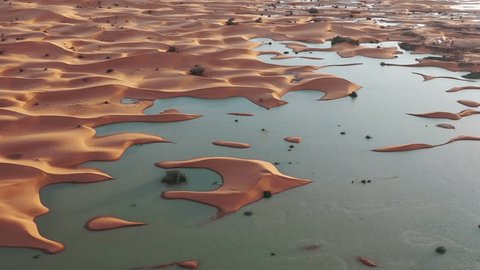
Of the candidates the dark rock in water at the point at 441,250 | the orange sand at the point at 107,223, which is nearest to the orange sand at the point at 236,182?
the orange sand at the point at 107,223

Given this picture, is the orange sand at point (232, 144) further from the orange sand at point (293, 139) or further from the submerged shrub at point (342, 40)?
the submerged shrub at point (342, 40)

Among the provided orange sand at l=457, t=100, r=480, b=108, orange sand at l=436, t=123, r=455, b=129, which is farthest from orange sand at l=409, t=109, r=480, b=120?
orange sand at l=457, t=100, r=480, b=108

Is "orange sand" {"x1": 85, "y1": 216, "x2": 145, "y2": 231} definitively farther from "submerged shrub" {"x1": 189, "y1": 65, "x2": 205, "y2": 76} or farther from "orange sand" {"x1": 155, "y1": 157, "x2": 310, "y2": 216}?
"submerged shrub" {"x1": 189, "y1": 65, "x2": 205, "y2": 76}

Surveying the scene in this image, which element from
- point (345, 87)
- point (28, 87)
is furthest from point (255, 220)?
point (28, 87)

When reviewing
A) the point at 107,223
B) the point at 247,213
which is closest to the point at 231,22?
the point at 247,213

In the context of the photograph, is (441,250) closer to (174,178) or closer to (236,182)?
(236,182)
